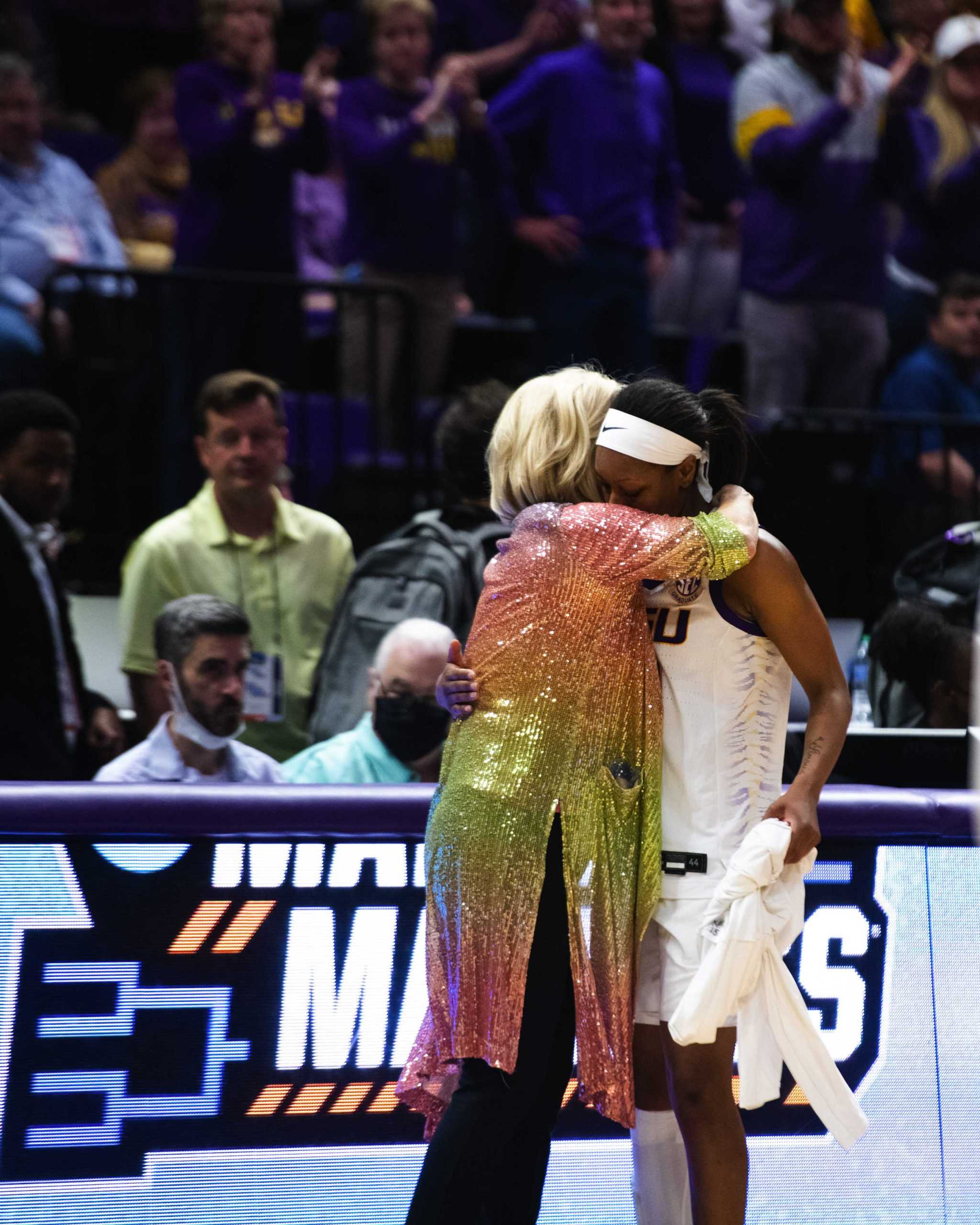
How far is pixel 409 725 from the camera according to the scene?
14.7 ft

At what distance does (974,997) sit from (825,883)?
37 centimetres

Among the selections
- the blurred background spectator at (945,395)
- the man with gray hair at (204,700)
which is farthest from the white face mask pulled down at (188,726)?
the blurred background spectator at (945,395)

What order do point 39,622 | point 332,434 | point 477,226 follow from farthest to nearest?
point 477,226 → point 332,434 → point 39,622

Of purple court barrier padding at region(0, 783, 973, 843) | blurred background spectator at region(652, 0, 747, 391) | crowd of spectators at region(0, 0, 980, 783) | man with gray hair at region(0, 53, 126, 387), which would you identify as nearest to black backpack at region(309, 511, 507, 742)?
crowd of spectators at region(0, 0, 980, 783)

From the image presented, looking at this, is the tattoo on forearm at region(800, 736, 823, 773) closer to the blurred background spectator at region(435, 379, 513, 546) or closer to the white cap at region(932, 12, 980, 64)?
the blurred background spectator at region(435, 379, 513, 546)

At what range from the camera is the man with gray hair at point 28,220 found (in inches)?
268

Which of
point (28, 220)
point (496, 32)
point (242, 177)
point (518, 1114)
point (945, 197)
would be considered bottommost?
point (518, 1114)

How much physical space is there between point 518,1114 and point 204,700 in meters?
1.99

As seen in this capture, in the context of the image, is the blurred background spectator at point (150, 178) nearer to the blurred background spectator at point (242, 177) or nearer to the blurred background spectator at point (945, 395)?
the blurred background spectator at point (242, 177)

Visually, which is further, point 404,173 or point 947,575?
point 404,173

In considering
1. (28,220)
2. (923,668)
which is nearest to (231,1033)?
(923,668)

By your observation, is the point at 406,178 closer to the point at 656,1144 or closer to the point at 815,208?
the point at 815,208

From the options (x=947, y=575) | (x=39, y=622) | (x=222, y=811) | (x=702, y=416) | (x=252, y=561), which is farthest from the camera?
(x=252, y=561)

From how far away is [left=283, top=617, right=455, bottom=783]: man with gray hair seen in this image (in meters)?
4.46
